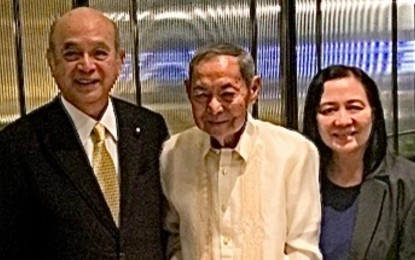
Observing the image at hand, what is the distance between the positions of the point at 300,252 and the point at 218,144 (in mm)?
331

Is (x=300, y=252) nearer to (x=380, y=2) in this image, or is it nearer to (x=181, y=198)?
(x=181, y=198)

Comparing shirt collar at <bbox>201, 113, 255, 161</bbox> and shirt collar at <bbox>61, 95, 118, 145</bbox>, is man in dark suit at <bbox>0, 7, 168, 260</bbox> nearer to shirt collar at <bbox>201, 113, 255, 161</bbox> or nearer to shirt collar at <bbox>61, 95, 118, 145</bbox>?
shirt collar at <bbox>61, 95, 118, 145</bbox>

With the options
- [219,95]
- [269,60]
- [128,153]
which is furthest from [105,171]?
[269,60]

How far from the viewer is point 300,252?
1.94 meters

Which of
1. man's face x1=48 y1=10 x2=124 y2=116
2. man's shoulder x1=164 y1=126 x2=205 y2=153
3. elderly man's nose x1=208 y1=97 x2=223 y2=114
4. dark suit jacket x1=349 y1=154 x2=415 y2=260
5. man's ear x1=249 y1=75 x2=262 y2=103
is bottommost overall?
dark suit jacket x1=349 y1=154 x2=415 y2=260

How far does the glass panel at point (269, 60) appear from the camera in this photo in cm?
311

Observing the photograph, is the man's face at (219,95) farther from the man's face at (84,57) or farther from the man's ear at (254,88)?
the man's face at (84,57)

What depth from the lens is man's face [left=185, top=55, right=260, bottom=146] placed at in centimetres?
184

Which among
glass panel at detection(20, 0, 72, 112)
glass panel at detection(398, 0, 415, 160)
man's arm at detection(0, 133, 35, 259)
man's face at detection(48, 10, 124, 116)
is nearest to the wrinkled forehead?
man's face at detection(48, 10, 124, 116)

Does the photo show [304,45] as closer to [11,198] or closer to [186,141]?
[186,141]

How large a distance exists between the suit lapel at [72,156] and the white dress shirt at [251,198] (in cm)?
20

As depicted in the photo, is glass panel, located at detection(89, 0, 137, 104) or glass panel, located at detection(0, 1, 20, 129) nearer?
glass panel, located at detection(0, 1, 20, 129)

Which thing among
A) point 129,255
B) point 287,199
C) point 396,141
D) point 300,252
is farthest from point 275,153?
point 396,141

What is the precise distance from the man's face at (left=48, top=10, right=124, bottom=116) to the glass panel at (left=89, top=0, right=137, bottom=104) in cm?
111
